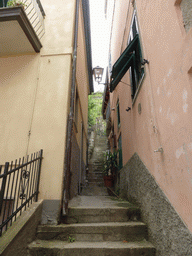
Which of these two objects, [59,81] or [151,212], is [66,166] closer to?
[151,212]

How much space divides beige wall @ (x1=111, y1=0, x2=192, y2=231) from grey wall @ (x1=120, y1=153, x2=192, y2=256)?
0.14 m

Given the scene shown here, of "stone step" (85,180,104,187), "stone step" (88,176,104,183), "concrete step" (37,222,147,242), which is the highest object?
"stone step" (88,176,104,183)

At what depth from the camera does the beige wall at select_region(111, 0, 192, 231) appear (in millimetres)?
1982

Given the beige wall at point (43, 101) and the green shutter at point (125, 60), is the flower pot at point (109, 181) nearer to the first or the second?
the beige wall at point (43, 101)

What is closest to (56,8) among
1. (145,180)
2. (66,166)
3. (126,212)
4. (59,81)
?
(59,81)

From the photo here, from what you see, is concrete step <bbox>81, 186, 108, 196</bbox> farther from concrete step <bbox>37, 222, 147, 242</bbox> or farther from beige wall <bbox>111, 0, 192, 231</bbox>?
beige wall <bbox>111, 0, 192, 231</bbox>

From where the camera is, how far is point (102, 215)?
3.56 metres

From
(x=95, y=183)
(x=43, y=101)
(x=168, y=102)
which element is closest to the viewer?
(x=168, y=102)

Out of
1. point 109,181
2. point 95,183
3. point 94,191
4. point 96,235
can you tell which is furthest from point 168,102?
point 95,183

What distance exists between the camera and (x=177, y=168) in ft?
7.32

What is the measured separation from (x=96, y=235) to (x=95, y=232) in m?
0.05

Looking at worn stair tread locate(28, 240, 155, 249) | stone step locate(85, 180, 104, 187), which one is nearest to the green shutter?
worn stair tread locate(28, 240, 155, 249)

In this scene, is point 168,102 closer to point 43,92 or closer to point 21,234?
point 21,234

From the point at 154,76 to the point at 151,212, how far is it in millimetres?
2477
